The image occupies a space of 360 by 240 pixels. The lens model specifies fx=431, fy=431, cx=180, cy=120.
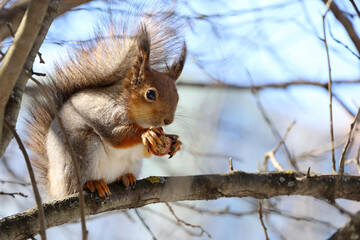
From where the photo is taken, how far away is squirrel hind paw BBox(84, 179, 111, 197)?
73.5 inches

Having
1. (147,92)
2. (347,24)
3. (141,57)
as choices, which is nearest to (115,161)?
(147,92)

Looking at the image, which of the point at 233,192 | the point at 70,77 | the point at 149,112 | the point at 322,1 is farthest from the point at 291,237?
the point at 70,77

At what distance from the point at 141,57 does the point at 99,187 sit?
26.8 inches

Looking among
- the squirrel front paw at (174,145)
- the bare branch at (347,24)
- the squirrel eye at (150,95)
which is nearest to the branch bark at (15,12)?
the squirrel eye at (150,95)

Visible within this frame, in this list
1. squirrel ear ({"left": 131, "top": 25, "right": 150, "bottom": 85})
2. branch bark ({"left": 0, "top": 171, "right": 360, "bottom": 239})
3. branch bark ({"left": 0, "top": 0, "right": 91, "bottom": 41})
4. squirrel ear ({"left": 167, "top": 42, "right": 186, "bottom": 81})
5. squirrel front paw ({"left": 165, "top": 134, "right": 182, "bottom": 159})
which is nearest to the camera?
branch bark ({"left": 0, "top": 0, "right": 91, "bottom": 41})

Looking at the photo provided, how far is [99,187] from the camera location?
1.88 m

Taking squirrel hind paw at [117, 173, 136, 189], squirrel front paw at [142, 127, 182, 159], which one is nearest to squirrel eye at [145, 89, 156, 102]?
squirrel front paw at [142, 127, 182, 159]

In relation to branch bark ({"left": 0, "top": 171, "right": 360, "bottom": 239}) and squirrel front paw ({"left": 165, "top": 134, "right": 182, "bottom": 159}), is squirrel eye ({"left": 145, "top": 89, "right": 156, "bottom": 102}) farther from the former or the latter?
branch bark ({"left": 0, "top": 171, "right": 360, "bottom": 239})

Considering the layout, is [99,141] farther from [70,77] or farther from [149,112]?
[70,77]

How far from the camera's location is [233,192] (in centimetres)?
199

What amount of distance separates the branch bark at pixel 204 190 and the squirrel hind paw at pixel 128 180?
0.02m

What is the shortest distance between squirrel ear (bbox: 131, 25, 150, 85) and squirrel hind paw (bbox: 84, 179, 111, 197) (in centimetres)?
54

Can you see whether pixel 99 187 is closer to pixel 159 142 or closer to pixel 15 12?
pixel 159 142

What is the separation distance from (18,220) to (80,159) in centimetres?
44
